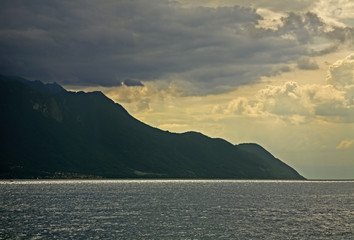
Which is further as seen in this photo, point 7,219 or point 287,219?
point 287,219

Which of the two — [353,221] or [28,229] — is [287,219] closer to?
[353,221]

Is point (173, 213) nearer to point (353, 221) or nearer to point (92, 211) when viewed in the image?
point (92, 211)

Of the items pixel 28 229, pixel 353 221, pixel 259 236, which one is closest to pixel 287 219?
pixel 353 221

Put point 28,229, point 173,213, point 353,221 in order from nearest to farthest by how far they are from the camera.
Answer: point 28,229
point 353,221
point 173,213

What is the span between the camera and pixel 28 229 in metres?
113

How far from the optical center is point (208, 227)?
123 metres

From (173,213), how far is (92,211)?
94.1 ft

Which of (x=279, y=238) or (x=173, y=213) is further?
(x=173, y=213)

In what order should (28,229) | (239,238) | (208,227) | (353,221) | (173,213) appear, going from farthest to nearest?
(173,213), (353,221), (208,227), (28,229), (239,238)

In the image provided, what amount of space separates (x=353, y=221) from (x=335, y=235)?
111ft

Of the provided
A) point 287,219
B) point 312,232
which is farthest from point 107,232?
point 287,219

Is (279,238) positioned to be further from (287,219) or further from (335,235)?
(287,219)

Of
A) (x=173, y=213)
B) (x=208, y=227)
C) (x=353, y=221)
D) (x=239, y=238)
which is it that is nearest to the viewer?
(x=239, y=238)

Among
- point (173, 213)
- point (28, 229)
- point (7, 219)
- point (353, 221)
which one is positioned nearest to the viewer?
point (28, 229)
